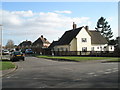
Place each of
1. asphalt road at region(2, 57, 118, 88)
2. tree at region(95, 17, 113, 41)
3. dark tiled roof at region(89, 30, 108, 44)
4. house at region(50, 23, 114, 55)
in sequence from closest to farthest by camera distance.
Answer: asphalt road at region(2, 57, 118, 88)
house at region(50, 23, 114, 55)
dark tiled roof at region(89, 30, 108, 44)
tree at region(95, 17, 113, 41)

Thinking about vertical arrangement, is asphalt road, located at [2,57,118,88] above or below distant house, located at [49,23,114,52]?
below

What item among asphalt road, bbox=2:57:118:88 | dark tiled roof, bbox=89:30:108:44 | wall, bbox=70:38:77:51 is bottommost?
asphalt road, bbox=2:57:118:88

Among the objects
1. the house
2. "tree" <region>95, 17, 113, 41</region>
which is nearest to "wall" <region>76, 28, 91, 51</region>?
the house

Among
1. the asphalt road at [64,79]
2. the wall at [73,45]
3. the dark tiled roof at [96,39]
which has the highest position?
the dark tiled roof at [96,39]

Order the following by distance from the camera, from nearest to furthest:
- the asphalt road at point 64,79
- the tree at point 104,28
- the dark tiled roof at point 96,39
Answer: the asphalt road at point 64,79
the dark tiled roof at point 96,39
the tree at point 104,28

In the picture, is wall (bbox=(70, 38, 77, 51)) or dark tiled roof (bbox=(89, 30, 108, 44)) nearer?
wall (bbox=(70, 38, 77, 51))

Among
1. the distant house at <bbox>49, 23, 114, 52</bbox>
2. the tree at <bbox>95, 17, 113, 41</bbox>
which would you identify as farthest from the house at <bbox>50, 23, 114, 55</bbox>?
the tree at <bbox>95, 17, 113, 41</bbox>

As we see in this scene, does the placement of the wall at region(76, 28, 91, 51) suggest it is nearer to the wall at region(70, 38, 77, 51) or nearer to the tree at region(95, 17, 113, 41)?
the wall at region(70, 38, 77, 51)

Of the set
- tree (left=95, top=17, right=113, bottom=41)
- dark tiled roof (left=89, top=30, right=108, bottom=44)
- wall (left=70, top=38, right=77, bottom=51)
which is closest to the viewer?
wall (left=70, top=38, right=77, bottom=51)

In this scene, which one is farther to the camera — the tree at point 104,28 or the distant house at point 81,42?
the tree at point 104,28

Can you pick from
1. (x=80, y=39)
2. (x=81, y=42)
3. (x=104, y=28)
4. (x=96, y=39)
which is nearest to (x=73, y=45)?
(x=81, y=42)

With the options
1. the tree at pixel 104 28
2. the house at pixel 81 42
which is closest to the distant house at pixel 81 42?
the house at pixel 81 42

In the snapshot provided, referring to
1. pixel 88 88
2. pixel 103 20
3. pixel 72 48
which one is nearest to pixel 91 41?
pixel 72 48

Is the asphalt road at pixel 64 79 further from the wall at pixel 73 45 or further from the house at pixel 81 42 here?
the wall at pixel 73 45
